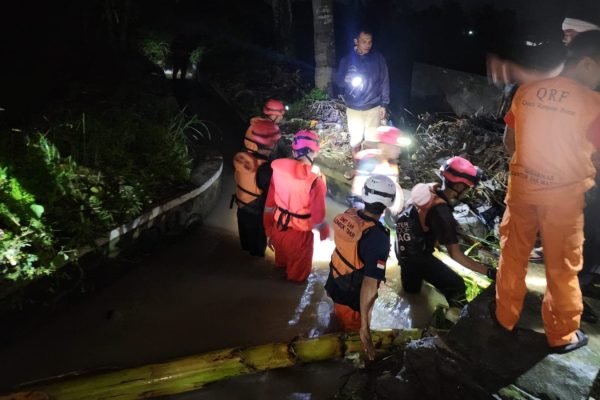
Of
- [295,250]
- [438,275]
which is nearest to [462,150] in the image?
[438,275]

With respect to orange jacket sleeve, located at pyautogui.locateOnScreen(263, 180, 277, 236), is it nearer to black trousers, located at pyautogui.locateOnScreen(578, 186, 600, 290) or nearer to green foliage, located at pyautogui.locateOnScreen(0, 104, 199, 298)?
green foliage, located at pyautogui.locateOnScreen(0, 104, 199, 298)

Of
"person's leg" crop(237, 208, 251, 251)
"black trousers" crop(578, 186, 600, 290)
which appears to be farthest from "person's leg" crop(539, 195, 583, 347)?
"person's leg" crop(237, 208, 251, 251)

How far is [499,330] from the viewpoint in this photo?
Answer: 310cm

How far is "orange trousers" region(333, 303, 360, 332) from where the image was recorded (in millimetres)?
3908

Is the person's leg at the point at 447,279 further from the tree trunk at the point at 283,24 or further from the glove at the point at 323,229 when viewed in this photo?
the tree trunk at the point at 283,24

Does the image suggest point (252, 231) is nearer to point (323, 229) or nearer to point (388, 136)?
point (323, 229)

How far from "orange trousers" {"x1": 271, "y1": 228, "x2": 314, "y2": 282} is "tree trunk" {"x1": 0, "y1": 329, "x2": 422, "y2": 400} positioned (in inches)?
52.2

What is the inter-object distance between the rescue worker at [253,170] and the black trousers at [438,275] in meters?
1.78

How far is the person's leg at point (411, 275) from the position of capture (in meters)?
4.51

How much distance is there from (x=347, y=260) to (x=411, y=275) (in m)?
1.32

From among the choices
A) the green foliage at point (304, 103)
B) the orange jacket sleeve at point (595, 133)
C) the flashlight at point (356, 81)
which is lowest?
the green foliage at point (304, 103)

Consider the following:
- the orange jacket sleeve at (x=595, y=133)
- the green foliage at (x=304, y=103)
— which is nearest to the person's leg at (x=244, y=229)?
the orange jacket sleeve at (x=595, y=133)

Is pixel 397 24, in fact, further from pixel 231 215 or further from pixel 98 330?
pixel 98 330

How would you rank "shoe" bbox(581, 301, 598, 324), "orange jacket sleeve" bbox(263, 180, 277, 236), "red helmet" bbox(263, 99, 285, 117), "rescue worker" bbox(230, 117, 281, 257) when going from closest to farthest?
"shoe" bbox(581, 301, 598, 324)
"orange jacket sleeve" bbox(263, 180, 277, 236)
"rescue worker" bbox(230, 117, 281, 257)
"red helmet" bbox(263, 99, 285, 117)
